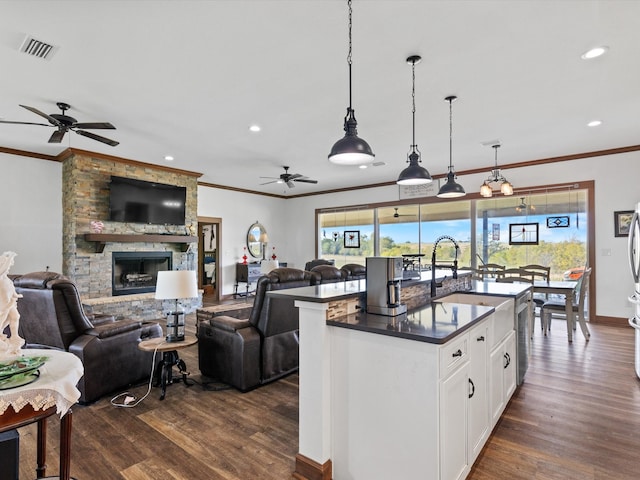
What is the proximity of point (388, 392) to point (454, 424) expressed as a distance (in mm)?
375

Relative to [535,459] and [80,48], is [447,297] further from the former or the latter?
[80,48]

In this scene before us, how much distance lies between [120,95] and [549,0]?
3875 millimetres

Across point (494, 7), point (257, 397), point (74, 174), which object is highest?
point (494, 7)

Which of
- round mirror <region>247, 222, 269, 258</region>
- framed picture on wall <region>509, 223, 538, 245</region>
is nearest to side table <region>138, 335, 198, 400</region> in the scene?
round mirror <region>247, 222, 269, 258</region>

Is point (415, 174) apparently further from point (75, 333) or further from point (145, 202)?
point (145, 202)

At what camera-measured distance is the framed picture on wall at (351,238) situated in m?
9.23

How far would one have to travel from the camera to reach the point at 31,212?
582 centimetres

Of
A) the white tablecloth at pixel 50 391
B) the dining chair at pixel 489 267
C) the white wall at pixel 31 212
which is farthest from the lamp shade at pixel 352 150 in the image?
the white wall at pixel 31 212

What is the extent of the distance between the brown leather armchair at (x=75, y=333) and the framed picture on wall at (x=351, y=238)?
6608 millimetres

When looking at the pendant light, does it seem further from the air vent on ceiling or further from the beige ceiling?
the air vent on ceiling

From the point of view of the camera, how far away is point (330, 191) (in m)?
9.63

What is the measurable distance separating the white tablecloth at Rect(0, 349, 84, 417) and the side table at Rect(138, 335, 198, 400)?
4.53 feet

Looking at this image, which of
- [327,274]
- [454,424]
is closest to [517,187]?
[327,274]

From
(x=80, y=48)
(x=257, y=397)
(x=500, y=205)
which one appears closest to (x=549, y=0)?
(x=80, y=48)
